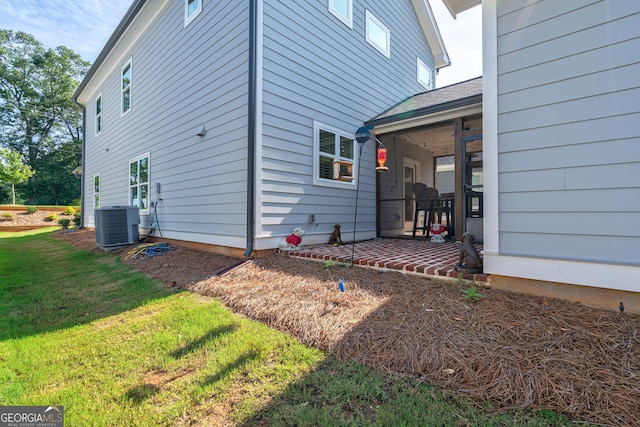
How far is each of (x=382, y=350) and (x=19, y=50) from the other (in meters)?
40.3

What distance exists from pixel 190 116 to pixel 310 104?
8.78ft

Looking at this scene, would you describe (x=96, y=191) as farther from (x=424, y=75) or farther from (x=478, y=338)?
(x=478, y=338)

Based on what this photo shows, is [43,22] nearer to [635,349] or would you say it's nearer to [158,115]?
[158,115]

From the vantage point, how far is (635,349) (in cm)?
188

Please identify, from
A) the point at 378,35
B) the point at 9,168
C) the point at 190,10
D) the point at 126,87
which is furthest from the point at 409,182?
the point at 9,168

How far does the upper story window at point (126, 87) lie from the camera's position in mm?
8891

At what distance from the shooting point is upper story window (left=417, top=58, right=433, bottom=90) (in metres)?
9.63

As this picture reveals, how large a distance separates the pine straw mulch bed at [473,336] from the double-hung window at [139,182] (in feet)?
19.1

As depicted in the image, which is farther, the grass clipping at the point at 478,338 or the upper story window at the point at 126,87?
the upper story window at the point at 126,87

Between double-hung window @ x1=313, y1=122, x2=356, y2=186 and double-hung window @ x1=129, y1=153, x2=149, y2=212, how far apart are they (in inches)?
199

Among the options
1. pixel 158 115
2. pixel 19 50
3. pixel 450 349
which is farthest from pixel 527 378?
pixel 19 50

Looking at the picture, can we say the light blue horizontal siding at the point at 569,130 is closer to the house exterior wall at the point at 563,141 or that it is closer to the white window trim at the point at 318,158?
the house exterior wall at the point at 563,141

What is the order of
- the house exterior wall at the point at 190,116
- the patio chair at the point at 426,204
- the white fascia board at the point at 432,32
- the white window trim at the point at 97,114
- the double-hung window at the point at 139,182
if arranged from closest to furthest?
the house exterior wall at the point at 190,116
the patio chair at the point at 426,204
the double-hung window at the point at 139,182
the white fascia board at the point at 432,32
the white window trim at the point at 97,114

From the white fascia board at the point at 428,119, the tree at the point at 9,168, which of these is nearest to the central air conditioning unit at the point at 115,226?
the white fascia board at the point at 428,119
